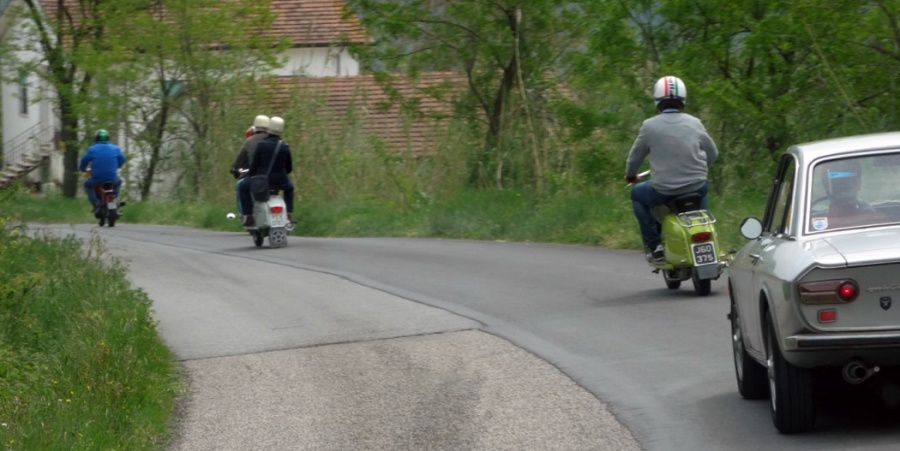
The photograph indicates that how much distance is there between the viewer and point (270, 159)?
74.2 feet

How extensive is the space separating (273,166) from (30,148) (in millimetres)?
38899

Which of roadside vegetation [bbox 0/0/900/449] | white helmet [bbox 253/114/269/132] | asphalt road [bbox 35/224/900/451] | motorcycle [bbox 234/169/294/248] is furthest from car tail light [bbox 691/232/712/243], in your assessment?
white helmet [bbox 253/114/269/132]

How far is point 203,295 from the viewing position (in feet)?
52.4

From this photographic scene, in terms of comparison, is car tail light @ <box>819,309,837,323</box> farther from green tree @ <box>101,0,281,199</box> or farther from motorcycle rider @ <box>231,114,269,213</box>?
green tree @ <box>101,0,281,199</box>

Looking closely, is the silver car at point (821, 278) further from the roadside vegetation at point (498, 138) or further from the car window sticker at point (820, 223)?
the roadside vegetation at point (498, 138)

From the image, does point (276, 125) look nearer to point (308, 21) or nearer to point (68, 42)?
point (68, 42)

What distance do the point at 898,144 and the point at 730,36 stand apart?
14.6 meters

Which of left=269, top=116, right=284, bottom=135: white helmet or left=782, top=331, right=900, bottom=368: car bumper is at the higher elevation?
left=269, top=116, right=284, bottom=135: white helmet

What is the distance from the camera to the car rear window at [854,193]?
7.95 meters

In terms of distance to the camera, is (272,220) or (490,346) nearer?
(490,346)

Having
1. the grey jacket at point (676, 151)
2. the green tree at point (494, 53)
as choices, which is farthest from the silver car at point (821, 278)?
the green tree at point (494, 53)

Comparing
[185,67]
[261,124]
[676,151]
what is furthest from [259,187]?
[185,67]

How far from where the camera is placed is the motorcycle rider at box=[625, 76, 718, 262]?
1380 cm

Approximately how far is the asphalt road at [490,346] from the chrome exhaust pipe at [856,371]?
34 cm
